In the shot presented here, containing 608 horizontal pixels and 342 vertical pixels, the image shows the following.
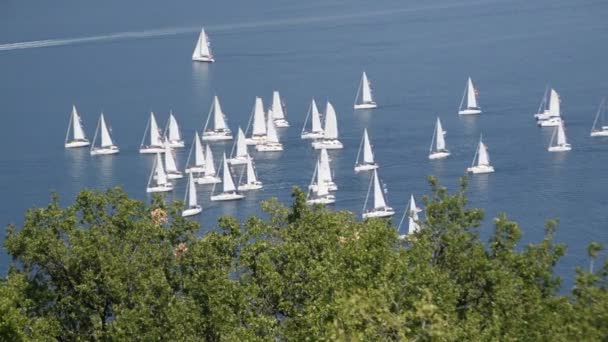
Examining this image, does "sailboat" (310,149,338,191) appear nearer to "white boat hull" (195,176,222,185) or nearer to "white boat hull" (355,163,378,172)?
"white boat hull" (355,163,378,172)

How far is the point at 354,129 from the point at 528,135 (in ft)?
50.4

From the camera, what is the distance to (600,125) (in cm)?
9838

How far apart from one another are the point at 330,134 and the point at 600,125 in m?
22.4

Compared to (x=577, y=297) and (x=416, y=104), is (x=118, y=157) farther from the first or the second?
(x=577, y=297)

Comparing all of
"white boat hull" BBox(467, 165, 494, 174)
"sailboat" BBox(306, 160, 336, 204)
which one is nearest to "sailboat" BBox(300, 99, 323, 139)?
"sailboat" BBox(306, 160, 336, 204)

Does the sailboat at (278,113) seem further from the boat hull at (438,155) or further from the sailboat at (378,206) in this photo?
the sailboat at (378,206)

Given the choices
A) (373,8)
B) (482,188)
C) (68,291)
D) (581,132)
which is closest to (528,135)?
(581,132)

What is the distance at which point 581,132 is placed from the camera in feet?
Result: 318

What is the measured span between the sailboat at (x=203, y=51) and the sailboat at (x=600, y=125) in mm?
54400

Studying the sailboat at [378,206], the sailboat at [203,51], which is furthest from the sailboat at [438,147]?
the sailboat at [203,51]

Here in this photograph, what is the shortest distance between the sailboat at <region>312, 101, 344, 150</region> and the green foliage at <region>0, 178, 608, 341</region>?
192 ft

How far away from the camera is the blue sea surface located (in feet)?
279

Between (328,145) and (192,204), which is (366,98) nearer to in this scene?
(328,145)

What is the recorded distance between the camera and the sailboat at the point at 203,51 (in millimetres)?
142125
